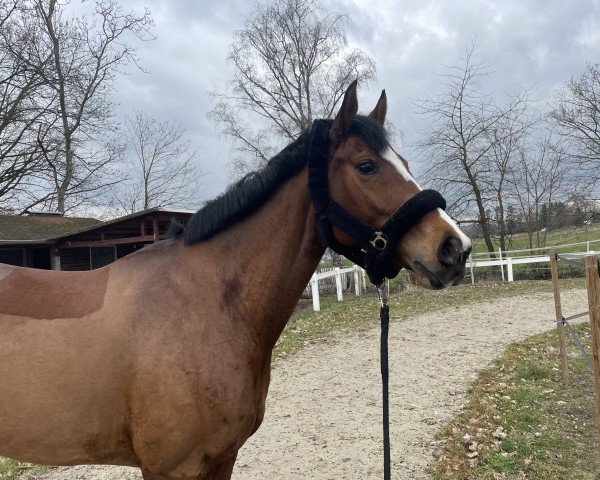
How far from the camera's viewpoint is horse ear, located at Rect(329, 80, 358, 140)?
6.30ft

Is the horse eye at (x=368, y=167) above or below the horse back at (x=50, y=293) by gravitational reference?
above

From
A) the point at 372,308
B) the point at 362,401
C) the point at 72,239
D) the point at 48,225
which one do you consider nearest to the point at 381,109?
the point at 362,401

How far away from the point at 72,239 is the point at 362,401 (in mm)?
13846

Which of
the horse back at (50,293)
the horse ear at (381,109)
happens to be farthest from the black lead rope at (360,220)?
the horse back at (50,293)

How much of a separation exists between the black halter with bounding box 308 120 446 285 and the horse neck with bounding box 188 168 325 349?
0.34 ft

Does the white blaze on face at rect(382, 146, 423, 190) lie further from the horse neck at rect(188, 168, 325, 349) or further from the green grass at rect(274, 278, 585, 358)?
the green grass at rect(274, 278, 585, 358)

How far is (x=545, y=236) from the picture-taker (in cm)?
2059

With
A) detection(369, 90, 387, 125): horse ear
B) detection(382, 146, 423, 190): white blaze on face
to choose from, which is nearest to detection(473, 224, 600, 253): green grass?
detection(369, 90, 387, 125): horse ear

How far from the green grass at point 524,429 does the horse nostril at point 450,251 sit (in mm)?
2852

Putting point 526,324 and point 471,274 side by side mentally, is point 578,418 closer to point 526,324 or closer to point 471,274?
point 526,324

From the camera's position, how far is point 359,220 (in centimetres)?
191

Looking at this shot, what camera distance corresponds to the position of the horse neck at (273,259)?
6.72 feet

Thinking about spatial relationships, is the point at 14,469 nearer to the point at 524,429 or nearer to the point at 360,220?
the point at 360,220

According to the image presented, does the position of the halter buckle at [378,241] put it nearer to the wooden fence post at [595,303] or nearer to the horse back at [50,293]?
the horse back at [50,293]
